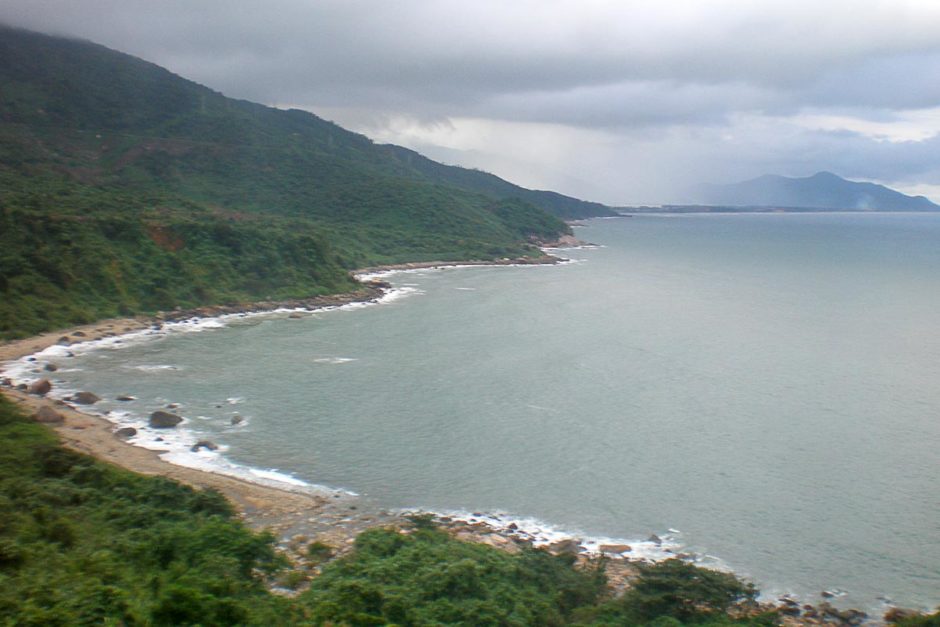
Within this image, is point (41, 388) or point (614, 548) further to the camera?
point (41, 388)

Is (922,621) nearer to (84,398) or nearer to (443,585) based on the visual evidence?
(443,585)

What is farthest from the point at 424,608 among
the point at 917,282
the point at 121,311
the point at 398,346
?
the point at 917,282

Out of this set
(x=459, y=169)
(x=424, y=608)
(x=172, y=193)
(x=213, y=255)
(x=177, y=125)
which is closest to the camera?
(x=424, y=608)

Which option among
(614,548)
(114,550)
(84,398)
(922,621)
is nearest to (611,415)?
(614,548)

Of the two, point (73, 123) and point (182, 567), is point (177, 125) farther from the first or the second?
point (182, 567)

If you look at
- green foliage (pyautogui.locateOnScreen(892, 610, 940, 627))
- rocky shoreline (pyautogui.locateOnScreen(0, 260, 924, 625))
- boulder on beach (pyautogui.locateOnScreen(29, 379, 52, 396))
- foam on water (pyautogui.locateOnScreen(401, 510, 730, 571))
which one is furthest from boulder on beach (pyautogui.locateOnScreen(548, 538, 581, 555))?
boulder on beach (pyautogui.locateOnScreen(29, 379, 52, 396))

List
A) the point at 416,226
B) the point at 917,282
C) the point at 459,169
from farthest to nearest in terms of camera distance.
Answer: the point at 459,169, the point at 416,226, the point at 917,282
